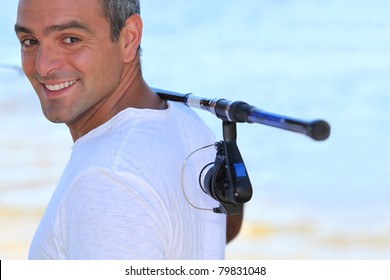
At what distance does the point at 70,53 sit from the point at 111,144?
1.42 ft

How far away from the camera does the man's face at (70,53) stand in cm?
287

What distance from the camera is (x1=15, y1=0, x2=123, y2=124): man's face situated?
113 inches

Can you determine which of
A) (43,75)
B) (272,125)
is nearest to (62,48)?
(43,75)

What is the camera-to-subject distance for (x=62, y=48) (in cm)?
288

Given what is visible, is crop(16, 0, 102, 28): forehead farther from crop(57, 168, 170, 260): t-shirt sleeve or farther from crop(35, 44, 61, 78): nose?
crop(57, 168, 170, 260): t-shirt sleeve

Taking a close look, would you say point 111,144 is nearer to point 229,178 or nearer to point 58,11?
point 229,178

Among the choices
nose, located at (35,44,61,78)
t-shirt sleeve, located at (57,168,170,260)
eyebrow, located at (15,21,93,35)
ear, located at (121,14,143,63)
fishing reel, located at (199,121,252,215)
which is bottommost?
t-shirt sleeve, located at (57,168,170,260)

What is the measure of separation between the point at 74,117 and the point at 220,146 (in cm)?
60

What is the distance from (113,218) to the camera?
2.51 metres

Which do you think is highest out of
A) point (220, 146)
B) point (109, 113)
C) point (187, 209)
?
point (109, 113)

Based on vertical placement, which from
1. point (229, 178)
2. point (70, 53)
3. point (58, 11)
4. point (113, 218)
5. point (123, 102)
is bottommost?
point (113, 218)

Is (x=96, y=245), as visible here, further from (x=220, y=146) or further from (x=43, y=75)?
(x=43, y=75)

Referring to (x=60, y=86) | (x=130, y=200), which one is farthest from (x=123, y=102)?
(x=130, y=200)

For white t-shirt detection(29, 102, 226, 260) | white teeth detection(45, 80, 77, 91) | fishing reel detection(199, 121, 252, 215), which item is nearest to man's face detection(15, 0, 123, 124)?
white teeth detection(45, 80, 77, 91)
